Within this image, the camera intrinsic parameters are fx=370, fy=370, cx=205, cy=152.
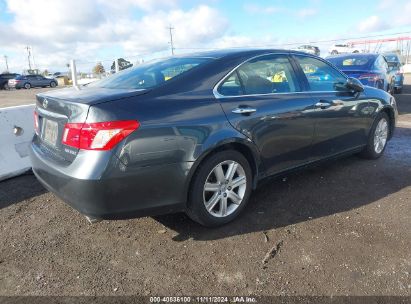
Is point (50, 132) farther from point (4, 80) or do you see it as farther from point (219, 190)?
point (4, 80)

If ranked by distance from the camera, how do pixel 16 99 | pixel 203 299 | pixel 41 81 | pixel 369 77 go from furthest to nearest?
1. pixel 41 81
2. pixel 16 99
3. pixel 369 77
4. pixel 203 299

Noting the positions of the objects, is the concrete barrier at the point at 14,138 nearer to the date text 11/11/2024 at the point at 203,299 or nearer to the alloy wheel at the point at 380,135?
the date text 11/11/2024 at the point at 203,299

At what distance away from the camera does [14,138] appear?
16.0 feet

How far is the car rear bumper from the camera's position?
2643mm

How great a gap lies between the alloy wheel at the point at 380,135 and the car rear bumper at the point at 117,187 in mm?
3476

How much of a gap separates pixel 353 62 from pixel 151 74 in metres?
7.50

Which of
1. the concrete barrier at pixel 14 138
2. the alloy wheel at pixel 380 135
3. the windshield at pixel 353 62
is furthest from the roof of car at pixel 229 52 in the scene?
the windshield at pixel 353 62

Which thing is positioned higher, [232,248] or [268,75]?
[268,75]

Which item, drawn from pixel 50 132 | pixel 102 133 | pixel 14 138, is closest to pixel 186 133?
pixel 102 133

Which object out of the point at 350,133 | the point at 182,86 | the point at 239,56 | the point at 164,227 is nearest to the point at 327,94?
the point at 350,133

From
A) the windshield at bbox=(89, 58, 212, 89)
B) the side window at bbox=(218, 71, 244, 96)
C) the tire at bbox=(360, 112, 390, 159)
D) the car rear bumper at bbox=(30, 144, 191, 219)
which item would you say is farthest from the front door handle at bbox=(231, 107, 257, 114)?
the tire at bbox=(360, 112, 390, 159)

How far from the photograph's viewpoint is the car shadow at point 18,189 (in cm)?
415

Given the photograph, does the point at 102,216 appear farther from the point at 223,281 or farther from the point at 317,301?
the point at 317,301

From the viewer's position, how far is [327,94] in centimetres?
428
